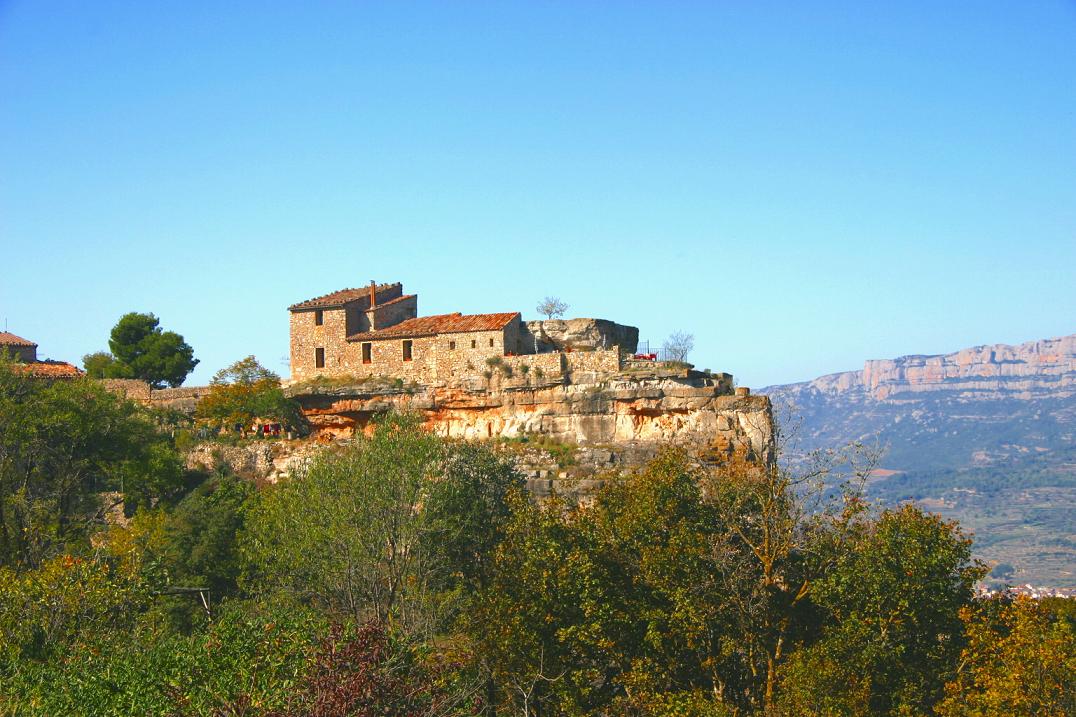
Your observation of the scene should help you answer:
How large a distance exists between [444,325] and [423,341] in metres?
1.23

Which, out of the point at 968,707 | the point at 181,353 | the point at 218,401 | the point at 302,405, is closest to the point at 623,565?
the point at 968,707

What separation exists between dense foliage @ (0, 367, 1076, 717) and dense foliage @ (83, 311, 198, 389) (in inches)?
1027

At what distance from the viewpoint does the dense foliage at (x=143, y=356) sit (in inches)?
2517

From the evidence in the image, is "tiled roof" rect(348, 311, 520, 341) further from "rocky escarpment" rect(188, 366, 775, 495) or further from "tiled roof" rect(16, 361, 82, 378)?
"tiled roof" rect(16, 361, 82, 378)

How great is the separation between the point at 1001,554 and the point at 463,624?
176m

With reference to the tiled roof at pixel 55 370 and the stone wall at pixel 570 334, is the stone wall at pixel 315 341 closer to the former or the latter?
the stone wall at pixel 570 334

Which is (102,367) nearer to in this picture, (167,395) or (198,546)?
(167,395)

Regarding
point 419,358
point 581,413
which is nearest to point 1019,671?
point 581,413

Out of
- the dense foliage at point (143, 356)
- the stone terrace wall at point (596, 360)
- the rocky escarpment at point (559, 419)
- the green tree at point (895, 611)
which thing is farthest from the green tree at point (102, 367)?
the green tree at point (895, 611)

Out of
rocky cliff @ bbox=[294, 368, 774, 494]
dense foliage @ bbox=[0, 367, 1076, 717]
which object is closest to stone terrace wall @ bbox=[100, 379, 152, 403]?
rocky cliff @ bbox=[294, 368, 774, 494]

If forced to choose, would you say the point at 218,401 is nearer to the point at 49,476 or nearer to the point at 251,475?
the point at 251,475

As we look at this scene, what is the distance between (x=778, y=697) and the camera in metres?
25.1

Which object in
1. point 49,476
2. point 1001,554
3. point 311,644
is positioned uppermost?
point 49,476

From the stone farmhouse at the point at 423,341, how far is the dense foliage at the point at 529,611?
12358 mm
